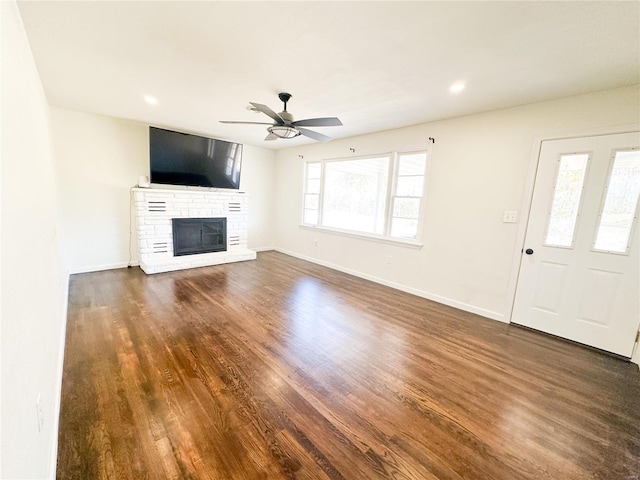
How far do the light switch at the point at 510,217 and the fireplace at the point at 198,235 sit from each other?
16.1ft

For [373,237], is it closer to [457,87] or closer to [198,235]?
[457,87]

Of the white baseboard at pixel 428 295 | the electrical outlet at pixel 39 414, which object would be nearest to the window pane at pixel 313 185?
the white baseboard at pixel 428 295

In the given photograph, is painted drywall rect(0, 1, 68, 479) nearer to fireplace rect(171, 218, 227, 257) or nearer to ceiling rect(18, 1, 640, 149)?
ceiling rect(18, 1, 640, 149)

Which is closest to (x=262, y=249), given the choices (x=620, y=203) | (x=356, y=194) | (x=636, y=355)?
(x=356, y=194)

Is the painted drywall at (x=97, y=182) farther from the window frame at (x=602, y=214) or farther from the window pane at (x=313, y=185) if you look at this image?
the window frame at (x=602, y=214)

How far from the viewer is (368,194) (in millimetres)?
4777

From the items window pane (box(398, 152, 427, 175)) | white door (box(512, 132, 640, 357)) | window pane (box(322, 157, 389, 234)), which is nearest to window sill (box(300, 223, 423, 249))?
window pane (box(322, 157, 389, 234))

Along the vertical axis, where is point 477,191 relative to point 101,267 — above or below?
above

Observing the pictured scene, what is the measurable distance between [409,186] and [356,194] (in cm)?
115

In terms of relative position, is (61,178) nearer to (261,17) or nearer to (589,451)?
(261,17)

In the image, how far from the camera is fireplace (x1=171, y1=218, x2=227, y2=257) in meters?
4.89

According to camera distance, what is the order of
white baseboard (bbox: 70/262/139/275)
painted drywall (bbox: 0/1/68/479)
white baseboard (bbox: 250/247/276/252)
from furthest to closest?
1. white baseboard (bbox: 250/247/276/252)
2. white baseboard (bbox: 70/262/139/275)
3. painted drywall (bbox: 0/1/68/479)

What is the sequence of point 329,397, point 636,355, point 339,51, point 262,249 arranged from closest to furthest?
point 329,397
point 339,51
point 636,355
point 262,249

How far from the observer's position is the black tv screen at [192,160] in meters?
4.50
